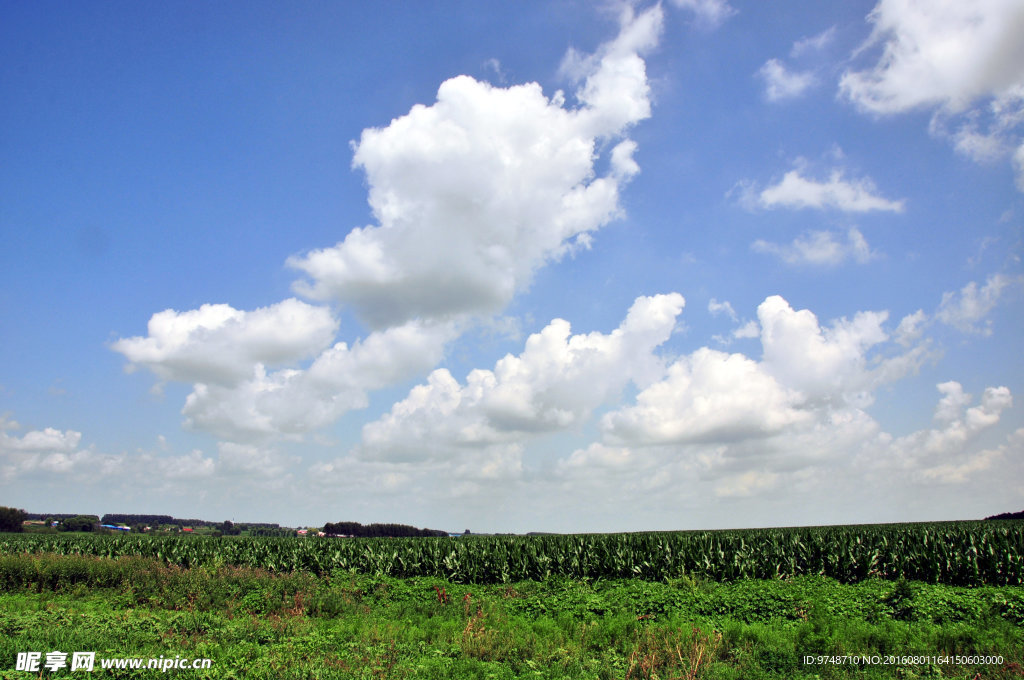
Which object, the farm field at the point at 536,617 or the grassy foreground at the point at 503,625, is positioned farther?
the farm field at the point at 536,617

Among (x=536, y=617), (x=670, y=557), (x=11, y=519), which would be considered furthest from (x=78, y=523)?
(x=536, y=617)

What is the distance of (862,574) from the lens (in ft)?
66.1

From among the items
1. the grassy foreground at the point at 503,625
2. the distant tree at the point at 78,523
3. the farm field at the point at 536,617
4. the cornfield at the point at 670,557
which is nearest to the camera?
the grassy foreground at the point at 503,625

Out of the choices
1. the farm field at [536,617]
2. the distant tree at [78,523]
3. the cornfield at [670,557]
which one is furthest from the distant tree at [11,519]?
the farm field at [536,617]

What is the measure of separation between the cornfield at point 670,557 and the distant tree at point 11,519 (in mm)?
95349

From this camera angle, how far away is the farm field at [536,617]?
10836 millimetres

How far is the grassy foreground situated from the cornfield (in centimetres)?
241

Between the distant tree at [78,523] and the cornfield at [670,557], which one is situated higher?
the cornfield at [670,557]

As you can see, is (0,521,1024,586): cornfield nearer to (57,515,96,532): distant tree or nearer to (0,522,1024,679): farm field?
(0,522,1024,679): farm field

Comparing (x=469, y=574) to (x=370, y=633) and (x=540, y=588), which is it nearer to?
(x=540, y=588)

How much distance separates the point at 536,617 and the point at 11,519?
119104 millimetres

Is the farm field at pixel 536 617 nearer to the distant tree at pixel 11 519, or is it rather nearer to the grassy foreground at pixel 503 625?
the grassy foreground at pixel 503 625

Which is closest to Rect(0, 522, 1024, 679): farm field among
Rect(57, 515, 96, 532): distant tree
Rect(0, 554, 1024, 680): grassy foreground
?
Rect(0, 554, 1024, 680): grassy foreground

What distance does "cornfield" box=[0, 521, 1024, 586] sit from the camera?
19.8m
